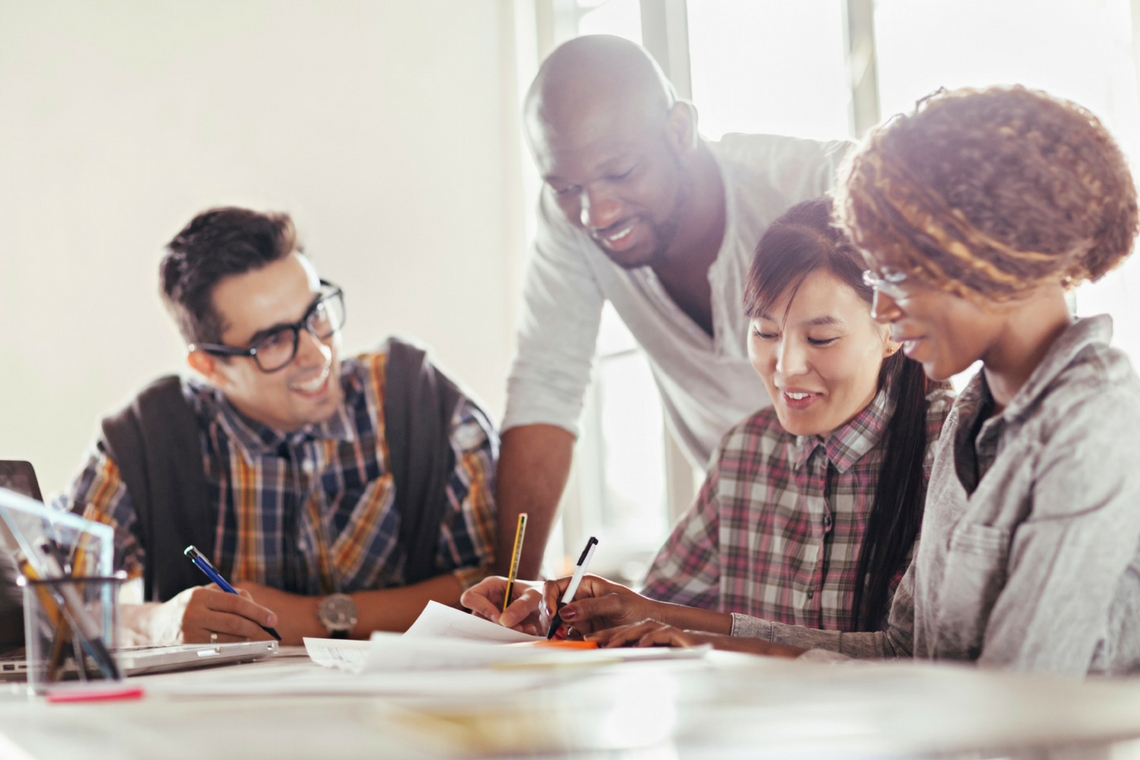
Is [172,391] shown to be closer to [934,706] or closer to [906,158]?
[906,158]

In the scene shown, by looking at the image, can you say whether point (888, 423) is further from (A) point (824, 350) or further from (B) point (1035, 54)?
(B) point (1035, 54)

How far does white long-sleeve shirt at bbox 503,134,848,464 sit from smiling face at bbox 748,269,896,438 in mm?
182

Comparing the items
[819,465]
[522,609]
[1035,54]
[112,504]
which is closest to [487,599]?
[522,609]

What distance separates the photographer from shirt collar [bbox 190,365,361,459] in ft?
6.55

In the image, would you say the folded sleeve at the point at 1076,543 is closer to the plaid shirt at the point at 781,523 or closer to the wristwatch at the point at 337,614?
the plaid shirt at the point at 781,523

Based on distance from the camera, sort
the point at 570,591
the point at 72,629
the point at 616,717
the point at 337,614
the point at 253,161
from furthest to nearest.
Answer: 1. the point at 253,161
2. the point at 337,614
3. the point at 570,591
4. the point at 72,629
5. the point at 616,717

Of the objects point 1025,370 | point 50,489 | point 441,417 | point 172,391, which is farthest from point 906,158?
point 50,489

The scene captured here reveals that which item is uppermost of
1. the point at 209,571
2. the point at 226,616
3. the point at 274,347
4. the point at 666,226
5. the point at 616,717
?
the point at 666,226

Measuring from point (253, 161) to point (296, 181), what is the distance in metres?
0.15

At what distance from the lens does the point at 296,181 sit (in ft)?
11.4

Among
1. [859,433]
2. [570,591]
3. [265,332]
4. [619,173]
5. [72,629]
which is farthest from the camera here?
[265,332]

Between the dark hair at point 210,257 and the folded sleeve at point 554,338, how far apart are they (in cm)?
48

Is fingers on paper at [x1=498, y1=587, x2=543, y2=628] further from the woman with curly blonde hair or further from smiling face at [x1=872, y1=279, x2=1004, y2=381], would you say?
smiling face at [x1=872, y1=279, x2=1004, y2=381]

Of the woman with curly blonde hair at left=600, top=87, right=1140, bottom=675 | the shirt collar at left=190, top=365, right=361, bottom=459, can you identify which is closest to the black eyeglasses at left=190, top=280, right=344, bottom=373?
the shirt collar at left=190, top=365, right=361, bottom=459
